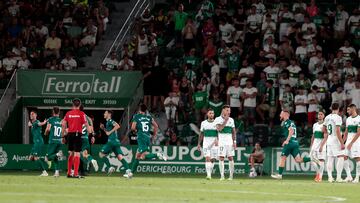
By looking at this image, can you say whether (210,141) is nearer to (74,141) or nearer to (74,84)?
(74,141)

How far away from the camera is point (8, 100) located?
140 feet

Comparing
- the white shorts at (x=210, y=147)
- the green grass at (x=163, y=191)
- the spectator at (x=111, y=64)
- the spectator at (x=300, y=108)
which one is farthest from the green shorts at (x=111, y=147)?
the spectator at (x=111, y=64)

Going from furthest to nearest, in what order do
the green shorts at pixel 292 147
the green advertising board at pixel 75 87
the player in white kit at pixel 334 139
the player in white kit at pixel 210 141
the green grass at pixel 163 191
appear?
the green advertising board at pixel 75 87 → the green shorts at pixel 292 147 → the player in white kit at pixel 210 141 → the player in white kit at pixel 334 139 → the green grass at pixel 163 191

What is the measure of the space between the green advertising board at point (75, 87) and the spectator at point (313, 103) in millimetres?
7302

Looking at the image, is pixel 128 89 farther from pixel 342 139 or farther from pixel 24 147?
pixel 342 139

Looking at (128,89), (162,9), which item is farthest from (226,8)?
(128,89)

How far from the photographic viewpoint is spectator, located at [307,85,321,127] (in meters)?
39.4

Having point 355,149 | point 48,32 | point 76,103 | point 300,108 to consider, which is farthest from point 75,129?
point 48,32

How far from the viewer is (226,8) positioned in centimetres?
4534

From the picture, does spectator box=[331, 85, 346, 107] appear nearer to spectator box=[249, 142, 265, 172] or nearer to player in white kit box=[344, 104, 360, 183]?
spectator box=[249, 142, 265, 172]

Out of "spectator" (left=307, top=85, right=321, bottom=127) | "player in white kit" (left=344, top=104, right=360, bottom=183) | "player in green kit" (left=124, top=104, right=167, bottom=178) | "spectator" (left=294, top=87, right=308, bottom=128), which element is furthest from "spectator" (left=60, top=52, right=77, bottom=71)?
"player in white kit" (left=344, top=104, right=360, bottom=183)

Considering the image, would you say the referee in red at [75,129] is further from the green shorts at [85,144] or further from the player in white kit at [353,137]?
the player in white kit at [353,137]

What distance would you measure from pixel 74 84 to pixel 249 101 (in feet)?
24.1

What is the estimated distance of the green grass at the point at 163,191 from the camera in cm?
2261
